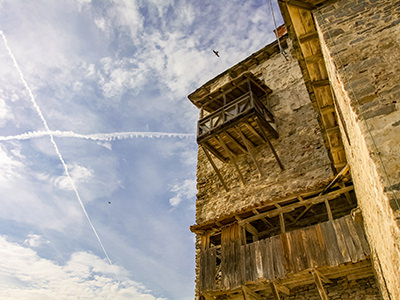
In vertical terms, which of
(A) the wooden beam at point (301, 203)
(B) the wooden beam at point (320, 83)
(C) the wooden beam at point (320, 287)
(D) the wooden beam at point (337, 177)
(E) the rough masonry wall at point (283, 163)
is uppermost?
(E) the rough masonry wall at point (283, 163)

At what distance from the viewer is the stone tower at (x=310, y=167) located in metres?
2.94

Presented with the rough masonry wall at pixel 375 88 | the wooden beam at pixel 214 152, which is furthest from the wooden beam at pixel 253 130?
the rough masonry wall at pixel 375 88

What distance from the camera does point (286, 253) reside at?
7203 mm

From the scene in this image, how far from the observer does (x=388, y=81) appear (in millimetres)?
2920

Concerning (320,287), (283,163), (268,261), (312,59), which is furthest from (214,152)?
(312,59)

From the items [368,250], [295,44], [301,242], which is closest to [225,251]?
[301,242]

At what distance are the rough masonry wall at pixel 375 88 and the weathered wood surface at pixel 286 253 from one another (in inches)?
132

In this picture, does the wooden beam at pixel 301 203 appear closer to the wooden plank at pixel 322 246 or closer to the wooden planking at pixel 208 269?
the wooden plank at pixel 322 246

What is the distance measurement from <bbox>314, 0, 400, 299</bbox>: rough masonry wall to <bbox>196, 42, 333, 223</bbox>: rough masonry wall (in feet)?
18.6

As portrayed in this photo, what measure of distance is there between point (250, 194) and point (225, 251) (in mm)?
2571

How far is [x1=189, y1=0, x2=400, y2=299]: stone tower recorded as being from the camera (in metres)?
2.94

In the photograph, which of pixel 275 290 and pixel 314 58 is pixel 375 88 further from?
pixel 275 290

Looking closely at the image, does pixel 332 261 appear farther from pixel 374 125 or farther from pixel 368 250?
pixel 374 125

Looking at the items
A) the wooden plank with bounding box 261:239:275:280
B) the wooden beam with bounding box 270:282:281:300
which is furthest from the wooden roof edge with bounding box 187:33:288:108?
the wooden beam with bounding box 270:282:281:300
